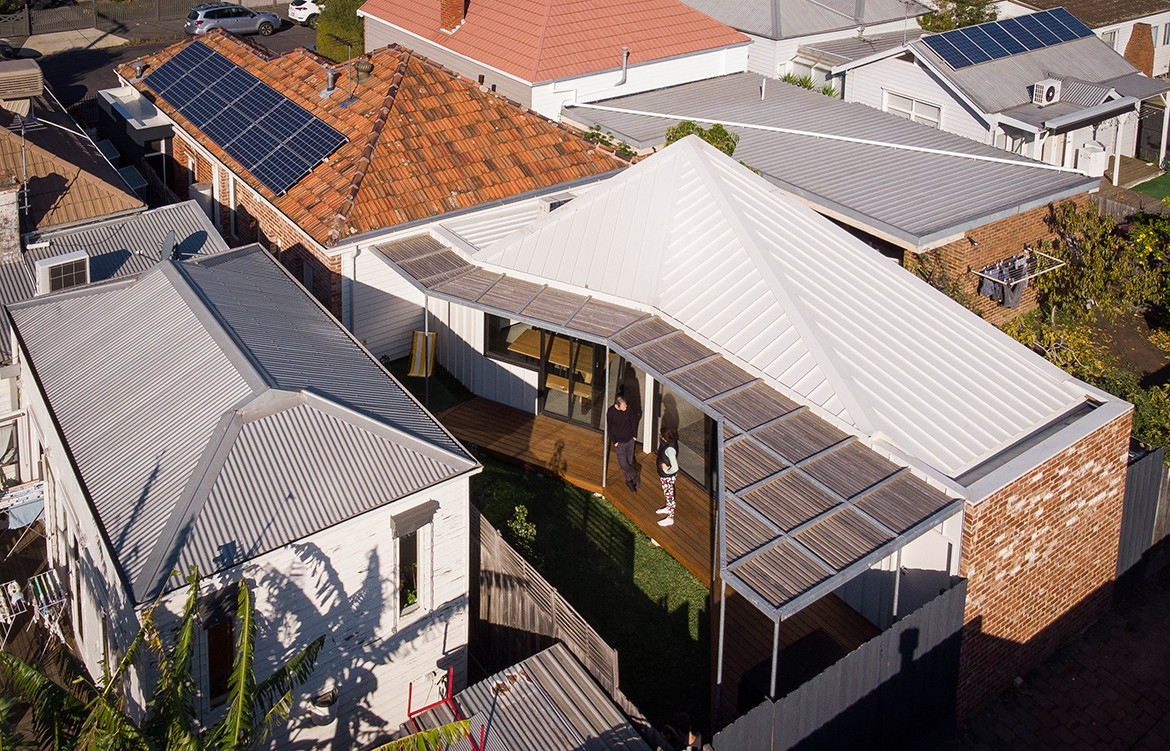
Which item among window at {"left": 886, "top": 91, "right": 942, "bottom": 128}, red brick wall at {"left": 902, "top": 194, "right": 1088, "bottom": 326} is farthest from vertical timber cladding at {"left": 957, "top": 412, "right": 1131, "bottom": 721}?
window at {"left": 886, "top": 91, "right": 942, "bottom": 128}

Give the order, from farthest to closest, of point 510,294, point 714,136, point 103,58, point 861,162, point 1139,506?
point 103,58
point 861,162
point 714,136
point 510,294
point 1139,506

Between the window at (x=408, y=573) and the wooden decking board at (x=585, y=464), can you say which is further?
the wooden decking board at (x=585, y=464)

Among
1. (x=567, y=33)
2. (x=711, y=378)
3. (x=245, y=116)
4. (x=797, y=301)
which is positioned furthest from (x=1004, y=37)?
(x=711, y=378)

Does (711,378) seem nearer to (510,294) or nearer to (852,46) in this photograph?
(510,294)

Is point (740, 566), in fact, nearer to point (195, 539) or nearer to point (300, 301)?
point (195, 539)

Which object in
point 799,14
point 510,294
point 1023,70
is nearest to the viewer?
point 510,294

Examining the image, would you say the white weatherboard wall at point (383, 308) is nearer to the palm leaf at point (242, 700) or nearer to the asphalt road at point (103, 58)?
the palm leaf at point (242, 700)

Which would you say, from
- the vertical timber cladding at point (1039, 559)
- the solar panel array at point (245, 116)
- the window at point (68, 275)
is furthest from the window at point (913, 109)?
the window at point (68, 275)

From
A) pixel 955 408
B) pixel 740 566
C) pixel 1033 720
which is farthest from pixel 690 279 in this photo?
pixel 1033 720
